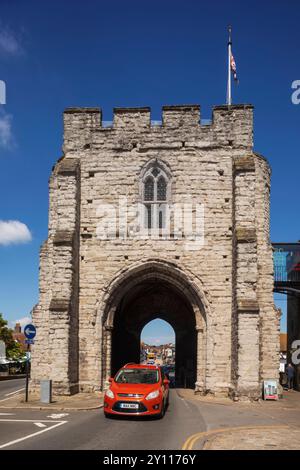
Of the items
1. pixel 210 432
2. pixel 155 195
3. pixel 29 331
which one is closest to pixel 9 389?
pixel 29 331

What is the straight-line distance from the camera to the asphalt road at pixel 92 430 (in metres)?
8.34

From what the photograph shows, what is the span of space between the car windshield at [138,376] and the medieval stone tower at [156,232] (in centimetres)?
452

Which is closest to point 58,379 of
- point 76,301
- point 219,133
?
point 76,301

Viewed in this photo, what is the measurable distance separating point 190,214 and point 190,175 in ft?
4.78

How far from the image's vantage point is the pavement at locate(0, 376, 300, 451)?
8.40 metres

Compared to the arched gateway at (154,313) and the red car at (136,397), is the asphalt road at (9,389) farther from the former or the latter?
the red car at (136,397)

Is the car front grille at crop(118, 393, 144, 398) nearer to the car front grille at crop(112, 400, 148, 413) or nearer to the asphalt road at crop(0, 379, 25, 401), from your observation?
the car front grille at crop(112, 400, 148, 413)

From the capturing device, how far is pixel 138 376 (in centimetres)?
1316

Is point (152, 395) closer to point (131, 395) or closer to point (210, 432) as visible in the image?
point (131, 395)

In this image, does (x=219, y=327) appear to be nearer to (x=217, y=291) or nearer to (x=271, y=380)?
(x=217, y=291)

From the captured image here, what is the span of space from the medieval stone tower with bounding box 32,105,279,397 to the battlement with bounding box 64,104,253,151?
0.12 ft

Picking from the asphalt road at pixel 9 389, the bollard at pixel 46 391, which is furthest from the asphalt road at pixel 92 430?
the asphalt road at pixel 9 389

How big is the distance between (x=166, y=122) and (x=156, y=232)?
13.6 feet

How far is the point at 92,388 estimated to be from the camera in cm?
1816
